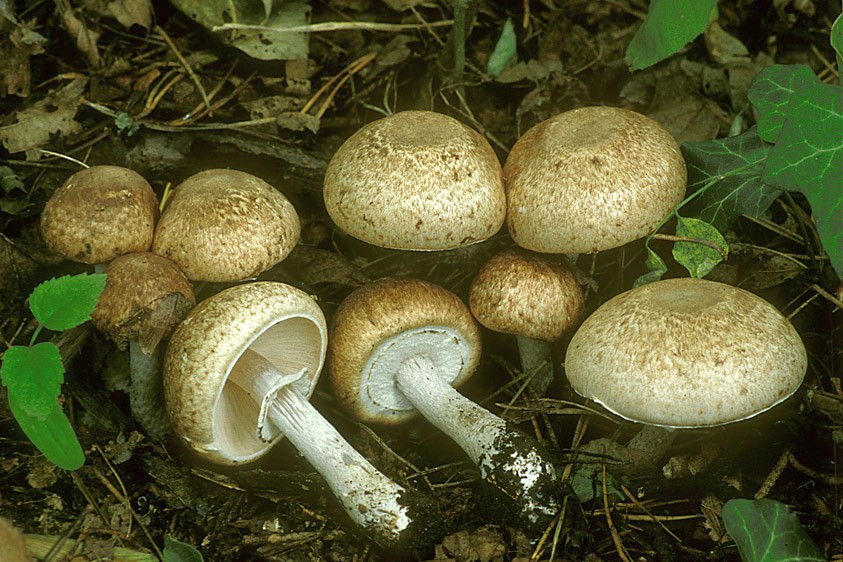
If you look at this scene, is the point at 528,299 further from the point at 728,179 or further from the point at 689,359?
the point at 728,179

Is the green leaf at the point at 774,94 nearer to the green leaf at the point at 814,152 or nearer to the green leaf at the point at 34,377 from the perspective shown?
the green leaf at the point at 814,152

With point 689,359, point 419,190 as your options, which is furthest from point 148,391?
point 689,359

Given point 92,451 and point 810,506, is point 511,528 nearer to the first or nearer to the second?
point 810,506

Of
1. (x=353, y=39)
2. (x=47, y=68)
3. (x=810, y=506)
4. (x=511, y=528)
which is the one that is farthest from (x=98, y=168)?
(x=810, y=506)

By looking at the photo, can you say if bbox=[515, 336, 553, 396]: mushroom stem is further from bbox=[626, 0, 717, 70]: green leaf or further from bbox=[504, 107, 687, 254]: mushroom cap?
bbox=[626, 0, 717, 70]: green leaf

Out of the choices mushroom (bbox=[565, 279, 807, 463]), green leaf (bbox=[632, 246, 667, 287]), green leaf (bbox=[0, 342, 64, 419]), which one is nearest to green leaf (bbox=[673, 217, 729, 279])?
green leaf (bbox=[632, 246, 667, 287])

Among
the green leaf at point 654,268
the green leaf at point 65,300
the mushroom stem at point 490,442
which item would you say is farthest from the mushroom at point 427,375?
the green leaf at point 65,300
